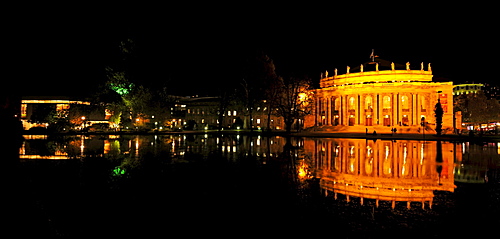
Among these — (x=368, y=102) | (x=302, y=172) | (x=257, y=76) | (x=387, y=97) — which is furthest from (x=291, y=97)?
(x=302, y=172)

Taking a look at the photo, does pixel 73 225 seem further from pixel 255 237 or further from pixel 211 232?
pixel 255 237

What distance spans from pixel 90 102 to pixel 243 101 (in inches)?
1214

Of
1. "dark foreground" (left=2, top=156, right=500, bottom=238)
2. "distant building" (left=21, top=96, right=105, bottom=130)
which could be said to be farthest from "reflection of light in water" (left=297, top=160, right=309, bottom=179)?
"distant building" (left=21, top=96, right=105, bottom=130)

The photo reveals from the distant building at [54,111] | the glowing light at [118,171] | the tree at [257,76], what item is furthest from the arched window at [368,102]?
the glowing light at [118,171]

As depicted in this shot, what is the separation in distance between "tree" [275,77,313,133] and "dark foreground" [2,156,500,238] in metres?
46.9

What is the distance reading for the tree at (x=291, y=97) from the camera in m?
59.2

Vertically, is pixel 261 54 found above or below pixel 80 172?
above

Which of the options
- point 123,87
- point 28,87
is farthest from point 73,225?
point 28,87

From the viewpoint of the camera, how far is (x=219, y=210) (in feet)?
25.3

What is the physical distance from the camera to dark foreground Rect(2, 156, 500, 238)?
6258mm

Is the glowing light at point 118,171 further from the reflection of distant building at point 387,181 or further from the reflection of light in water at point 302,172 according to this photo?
the reflection of distant building at point 387,181

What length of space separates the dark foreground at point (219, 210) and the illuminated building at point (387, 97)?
202 ft

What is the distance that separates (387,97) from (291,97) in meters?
31.5

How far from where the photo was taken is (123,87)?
62.5 m
